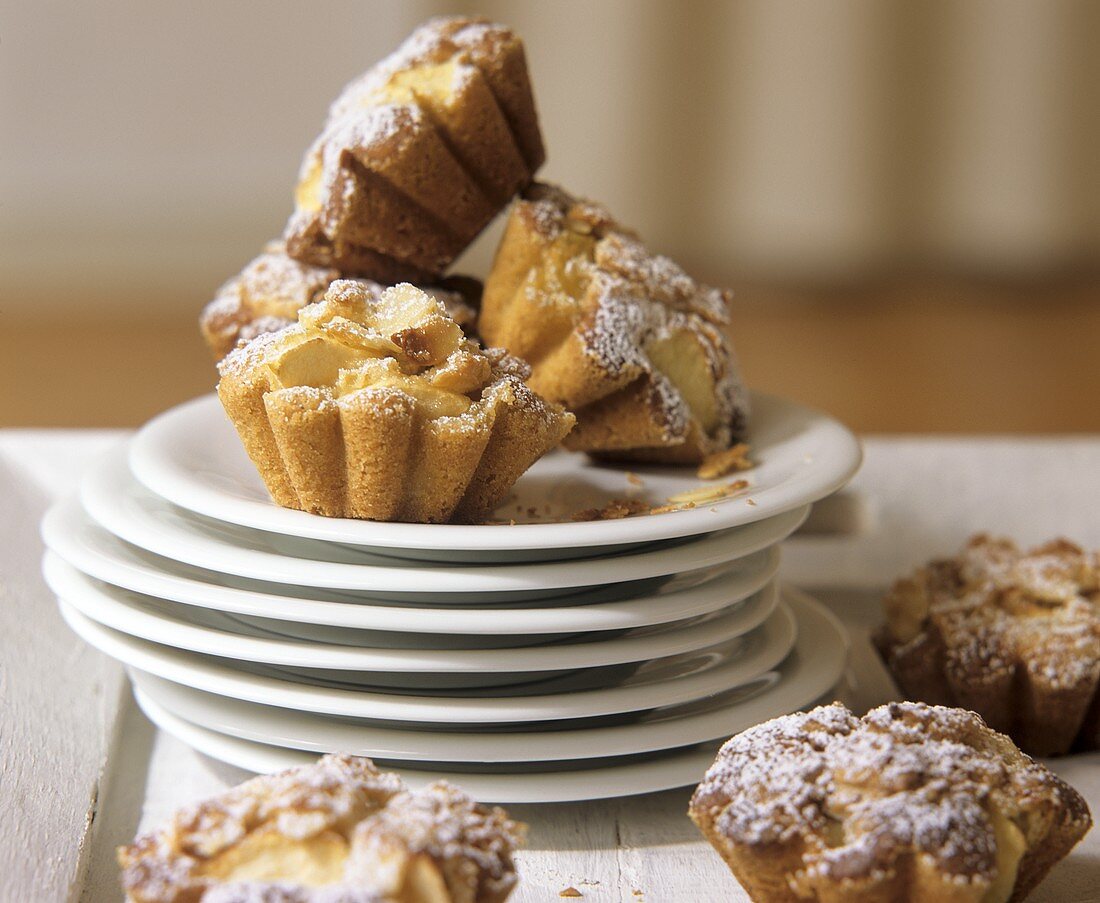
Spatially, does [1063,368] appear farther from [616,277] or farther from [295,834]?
[295,834]

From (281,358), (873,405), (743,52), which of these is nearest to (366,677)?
(281,358)

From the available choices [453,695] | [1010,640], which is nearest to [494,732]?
[453,695]

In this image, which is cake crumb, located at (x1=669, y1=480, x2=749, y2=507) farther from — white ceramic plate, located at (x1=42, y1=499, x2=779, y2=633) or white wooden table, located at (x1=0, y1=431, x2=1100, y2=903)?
white wooden table, located at (x1=0, y1=431, x2=1100, y2=903)

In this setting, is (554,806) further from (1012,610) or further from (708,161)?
(708,161)

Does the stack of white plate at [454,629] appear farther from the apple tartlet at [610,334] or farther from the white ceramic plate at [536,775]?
the apple tartlet at [610,334]

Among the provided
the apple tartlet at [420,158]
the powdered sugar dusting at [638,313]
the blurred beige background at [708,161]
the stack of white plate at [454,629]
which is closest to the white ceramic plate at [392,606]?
the stack of white plate at [454,629]
